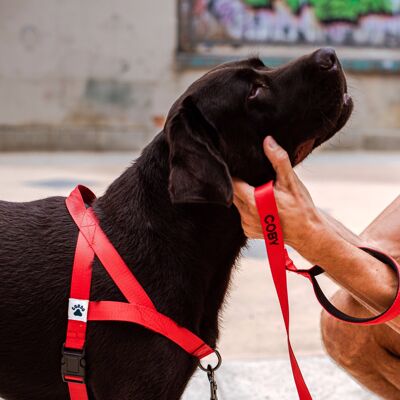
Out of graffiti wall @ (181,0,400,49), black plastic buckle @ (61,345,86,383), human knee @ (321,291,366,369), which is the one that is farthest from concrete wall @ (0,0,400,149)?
black plastic buckle @ (61,345,86,383)

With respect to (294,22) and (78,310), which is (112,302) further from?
(294,22)

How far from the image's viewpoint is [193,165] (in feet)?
5.75

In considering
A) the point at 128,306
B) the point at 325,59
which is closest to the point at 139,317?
the point at 128,306

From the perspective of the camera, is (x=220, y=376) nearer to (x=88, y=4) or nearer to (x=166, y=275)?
(x=166, y=275)

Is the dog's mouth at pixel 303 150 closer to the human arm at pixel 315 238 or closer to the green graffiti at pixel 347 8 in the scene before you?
the human arm at pixel 315 238

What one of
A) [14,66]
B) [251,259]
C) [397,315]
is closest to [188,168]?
[397,315]

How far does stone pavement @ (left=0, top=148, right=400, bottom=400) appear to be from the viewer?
3.06 m

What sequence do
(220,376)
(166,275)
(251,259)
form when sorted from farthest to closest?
(251,259) → (220,376) → (166,275)

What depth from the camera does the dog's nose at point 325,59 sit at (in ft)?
6.23

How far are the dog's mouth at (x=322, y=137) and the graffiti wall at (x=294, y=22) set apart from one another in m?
11.1

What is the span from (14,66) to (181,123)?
11.1m

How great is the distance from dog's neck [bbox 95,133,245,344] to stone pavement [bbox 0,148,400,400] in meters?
0.40

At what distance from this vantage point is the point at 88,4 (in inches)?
485

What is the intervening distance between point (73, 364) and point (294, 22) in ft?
40.9
